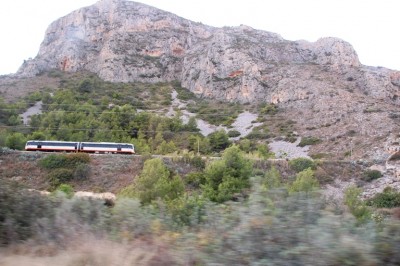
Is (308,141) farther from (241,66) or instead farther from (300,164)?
(241,66)

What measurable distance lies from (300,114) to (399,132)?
72.9 feet

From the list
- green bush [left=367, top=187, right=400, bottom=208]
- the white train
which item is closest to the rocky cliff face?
the white train

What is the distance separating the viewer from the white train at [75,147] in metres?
42.3

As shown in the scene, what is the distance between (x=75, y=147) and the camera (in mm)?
43812

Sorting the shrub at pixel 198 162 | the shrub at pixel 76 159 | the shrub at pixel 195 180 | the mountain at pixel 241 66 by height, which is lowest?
the shrub at pixel 195 180

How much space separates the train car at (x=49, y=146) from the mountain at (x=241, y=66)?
32378mm

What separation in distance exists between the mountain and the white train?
2726 centimetres

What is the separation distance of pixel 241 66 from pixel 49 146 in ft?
180

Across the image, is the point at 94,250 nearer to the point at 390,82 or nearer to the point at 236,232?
the point at 236,232

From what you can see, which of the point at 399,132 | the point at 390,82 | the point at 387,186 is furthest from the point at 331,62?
the point at 387,186

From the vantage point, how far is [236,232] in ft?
12.0

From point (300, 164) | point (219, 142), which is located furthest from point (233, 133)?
point (300, 164)

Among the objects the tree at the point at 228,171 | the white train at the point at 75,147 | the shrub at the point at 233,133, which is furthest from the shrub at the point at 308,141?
the tree at the point at 228,171

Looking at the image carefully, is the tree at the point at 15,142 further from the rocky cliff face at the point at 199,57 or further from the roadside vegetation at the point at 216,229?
the rocky cliff face at the point at 199,57
